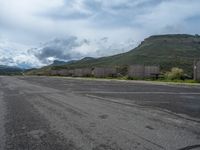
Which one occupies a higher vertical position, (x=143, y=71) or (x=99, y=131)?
(x=143, y=71)

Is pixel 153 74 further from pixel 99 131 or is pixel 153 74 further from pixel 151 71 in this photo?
pixel 99 131

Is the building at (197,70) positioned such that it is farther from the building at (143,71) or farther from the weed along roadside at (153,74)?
the building at (143,71)

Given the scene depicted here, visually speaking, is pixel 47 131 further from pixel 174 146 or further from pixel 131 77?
pixel 131 77

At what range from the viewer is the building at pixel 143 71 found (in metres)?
55.3

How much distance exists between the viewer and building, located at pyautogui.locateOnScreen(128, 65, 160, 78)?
5528 cm

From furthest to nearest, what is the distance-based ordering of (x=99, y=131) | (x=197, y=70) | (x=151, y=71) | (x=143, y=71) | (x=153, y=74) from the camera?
1. (x=143, y=71)
2. (x=151, y=71)
3. (x=153, y=74)
4. (x=197, y=70)
5. (x=99, y=131)

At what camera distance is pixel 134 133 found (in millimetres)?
6867

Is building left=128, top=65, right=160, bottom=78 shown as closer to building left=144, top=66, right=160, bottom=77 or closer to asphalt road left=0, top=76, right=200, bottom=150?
building left=144, top=66, right=160, bottom=77

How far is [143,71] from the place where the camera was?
57.4 m

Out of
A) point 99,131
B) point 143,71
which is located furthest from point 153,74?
point 99,131

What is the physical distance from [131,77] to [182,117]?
48.0 metres

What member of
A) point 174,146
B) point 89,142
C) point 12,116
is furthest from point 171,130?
point 12,116

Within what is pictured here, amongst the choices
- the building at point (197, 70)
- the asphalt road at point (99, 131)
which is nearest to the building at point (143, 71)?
the building at point (197, 70)

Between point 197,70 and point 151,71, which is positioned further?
point 151,71
